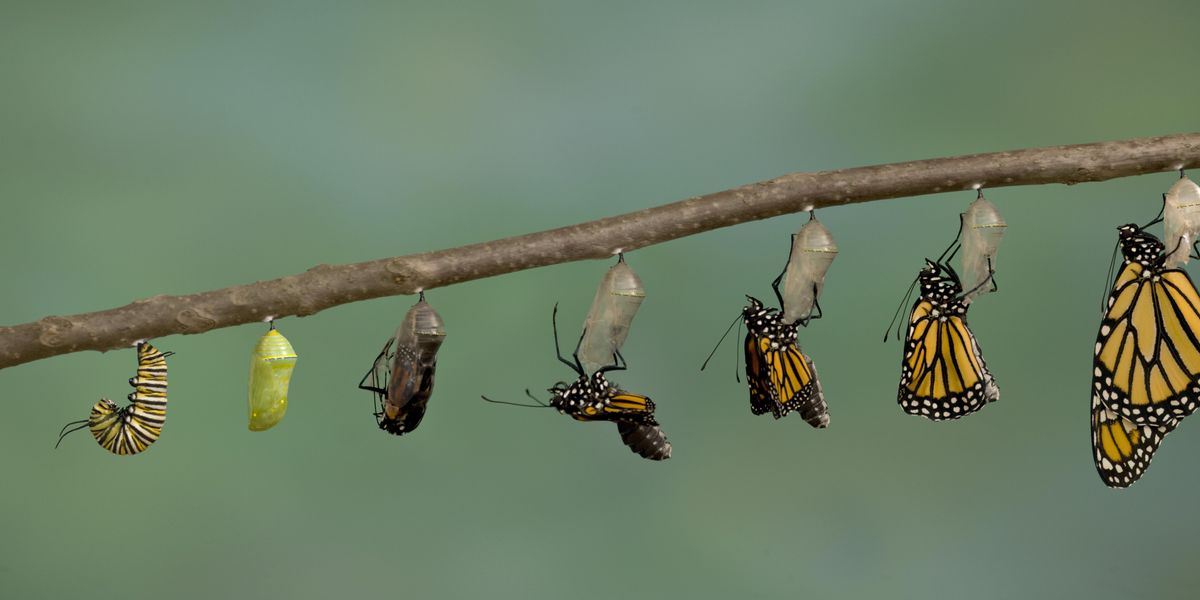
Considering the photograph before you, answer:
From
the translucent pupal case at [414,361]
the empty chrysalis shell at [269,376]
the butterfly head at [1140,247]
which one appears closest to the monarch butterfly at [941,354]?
the butterfly head at [1140,247]

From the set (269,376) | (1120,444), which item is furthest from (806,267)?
(269,376)

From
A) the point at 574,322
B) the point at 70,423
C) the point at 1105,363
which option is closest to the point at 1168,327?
the point at 1105,363

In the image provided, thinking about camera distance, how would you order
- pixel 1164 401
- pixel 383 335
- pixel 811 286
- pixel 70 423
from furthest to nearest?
pixel 383 335 < pixel 70 423 < pixel 811 286 < pixel 1164 401

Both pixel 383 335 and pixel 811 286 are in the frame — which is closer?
pixel 811 286

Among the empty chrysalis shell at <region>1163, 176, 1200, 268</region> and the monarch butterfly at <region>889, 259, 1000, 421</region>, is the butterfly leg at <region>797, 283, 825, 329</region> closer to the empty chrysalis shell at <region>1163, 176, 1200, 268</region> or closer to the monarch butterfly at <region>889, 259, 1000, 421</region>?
the monarch butterfly at <region>889, 259, 1000, 421</region>

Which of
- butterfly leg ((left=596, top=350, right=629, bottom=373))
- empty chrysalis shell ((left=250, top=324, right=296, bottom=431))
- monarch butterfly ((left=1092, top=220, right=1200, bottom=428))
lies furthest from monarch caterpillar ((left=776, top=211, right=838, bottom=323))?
empty chrysalis shell ((left=250, top=324, right=296, bottom=431))

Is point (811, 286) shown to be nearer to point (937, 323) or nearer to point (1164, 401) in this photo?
point (937, 323)
